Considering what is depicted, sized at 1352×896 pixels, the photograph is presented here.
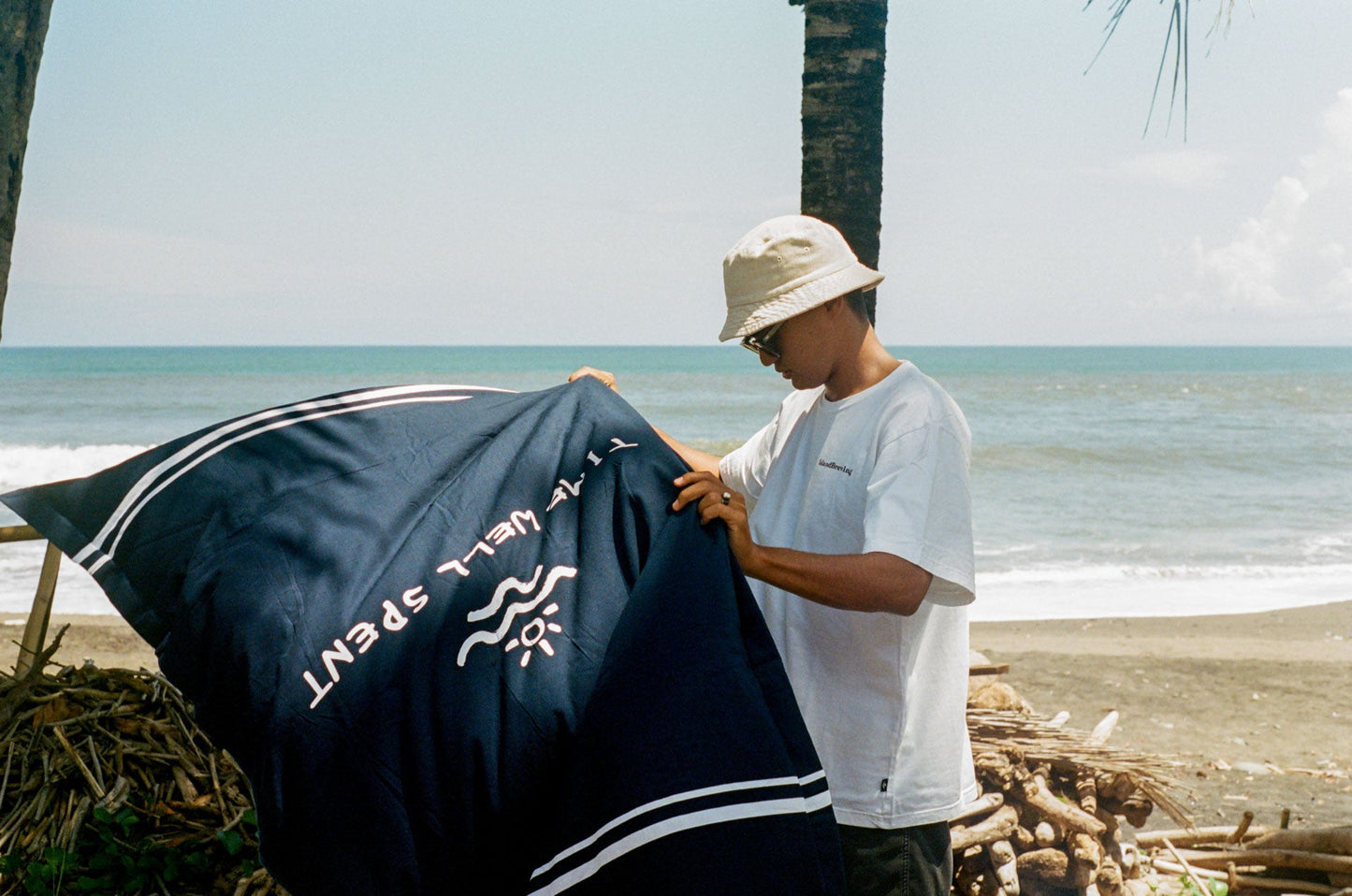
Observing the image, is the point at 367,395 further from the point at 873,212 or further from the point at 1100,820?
the point at 1100,820

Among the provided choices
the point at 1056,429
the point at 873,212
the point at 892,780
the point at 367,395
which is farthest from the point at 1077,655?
the point at 1056,429

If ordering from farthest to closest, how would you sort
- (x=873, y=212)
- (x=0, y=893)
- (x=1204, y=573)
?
(x=1204, y=573)
(x=873, y=212)
(x=0, y=893)

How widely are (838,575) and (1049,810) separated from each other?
7.62ft

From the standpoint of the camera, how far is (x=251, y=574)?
6.65 ft

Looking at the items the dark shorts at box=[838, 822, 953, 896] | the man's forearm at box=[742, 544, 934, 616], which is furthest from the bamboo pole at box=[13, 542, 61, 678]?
the dark shorts at box=[838, 822, 953, 896]

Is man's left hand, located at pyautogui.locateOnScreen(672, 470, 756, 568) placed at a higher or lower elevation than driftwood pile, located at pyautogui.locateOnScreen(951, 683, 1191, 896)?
higher

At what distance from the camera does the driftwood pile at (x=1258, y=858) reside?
13.5 ft

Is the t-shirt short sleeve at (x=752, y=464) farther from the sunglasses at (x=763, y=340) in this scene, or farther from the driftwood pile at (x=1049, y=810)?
the driftwood pile at (x=1049, y=810)

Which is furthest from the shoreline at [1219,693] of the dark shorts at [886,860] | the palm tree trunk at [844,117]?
the dark shorts at [886,860]

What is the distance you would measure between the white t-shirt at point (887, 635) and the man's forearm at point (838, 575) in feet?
0.36

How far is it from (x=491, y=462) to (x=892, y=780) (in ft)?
3.62

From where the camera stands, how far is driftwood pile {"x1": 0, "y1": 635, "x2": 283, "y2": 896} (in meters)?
2.72

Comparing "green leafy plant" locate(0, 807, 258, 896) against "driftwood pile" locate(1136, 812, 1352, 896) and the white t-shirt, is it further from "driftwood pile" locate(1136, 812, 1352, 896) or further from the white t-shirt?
"driftwood pile" locate(1136, 812, 1352, 896)

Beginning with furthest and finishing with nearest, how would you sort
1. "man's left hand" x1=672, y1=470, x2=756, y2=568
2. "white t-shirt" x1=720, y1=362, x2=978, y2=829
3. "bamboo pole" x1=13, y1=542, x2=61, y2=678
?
"bamboo pole" x1=13, y1=542, x2=61, y2=678 → "white t-shirt" x1=720, y1=362, x2=978, y2=829 → "man's left hand" x1=672, y1=470, x2=756, y2=568
